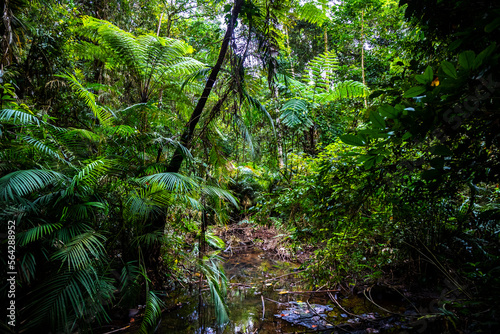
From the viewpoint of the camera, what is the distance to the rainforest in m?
1.18

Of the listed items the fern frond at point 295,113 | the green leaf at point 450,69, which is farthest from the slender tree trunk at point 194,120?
the green leaf at point 450,69

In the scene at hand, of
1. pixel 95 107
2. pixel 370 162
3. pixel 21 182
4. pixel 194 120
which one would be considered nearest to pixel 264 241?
pixel 194 120

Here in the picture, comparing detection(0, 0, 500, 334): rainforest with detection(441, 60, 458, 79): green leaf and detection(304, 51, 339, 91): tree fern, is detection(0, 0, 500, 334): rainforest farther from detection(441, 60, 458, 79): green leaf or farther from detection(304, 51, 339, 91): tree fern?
detection(304, 51, 339, 91): tree fern

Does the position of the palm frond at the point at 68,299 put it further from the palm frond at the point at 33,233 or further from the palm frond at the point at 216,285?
the palm frond at the point at 216,285

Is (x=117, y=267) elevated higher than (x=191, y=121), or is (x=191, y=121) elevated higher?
(x=191, y=121)

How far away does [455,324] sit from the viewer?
155 cm

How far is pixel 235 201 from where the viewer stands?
2.81 metres

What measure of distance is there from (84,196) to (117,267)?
0.93 meters

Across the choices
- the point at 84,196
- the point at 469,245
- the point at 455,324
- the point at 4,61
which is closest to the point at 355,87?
the point at 469,245

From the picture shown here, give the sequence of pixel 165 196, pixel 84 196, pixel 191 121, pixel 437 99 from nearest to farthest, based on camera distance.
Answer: pixel 437 99 → pixel 84 196 → pixel 165 196 → pixel 191 121

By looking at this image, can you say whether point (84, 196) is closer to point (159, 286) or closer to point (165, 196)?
point (165, 196)

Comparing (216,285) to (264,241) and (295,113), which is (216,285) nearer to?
(295,113)

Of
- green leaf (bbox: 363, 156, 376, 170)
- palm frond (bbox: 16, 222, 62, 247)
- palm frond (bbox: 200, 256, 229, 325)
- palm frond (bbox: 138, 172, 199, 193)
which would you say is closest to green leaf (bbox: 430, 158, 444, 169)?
green leaf (bbox: 363, 156, 376, 170)

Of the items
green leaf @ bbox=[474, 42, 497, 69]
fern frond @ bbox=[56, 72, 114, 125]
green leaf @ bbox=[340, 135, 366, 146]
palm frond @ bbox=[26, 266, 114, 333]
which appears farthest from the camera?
fern frond @ bbox=[56, 72, 114, 125]
